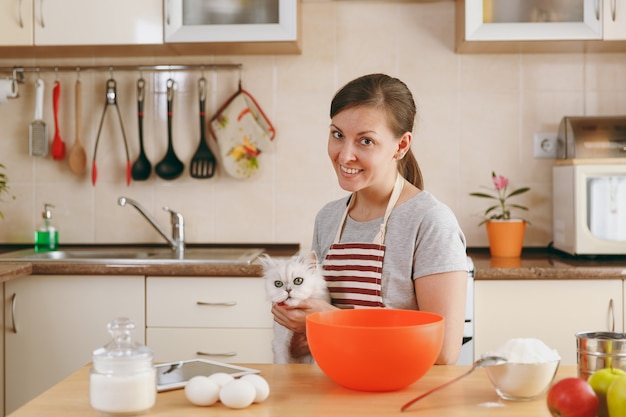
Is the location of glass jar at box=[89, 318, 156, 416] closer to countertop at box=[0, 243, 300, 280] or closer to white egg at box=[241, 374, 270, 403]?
white egg at box=[241, 374, 270, 403]

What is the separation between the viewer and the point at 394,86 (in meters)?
1.69

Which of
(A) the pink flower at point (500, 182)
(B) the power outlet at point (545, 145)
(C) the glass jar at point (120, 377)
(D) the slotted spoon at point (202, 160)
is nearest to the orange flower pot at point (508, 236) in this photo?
(A) the pink flower at point (500, 182)

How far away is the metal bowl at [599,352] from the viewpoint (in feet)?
3.76

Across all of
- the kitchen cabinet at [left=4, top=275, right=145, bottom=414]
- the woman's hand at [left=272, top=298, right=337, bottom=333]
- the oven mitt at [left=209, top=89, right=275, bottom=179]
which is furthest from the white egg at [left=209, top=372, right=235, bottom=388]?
the oven mitt at [left=209, top=89, right=275, bottom=179]

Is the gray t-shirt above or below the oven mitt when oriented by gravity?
below

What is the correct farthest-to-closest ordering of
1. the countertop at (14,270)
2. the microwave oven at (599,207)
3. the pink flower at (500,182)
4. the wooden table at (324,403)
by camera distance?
1. the pink flower at (500,182)
2. the microwave oven at (599,207)
3. the countertop at (14,270)
4. the wooden table at (324,403)

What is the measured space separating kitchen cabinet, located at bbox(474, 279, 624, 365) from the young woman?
907 mm

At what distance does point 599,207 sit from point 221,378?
1905 millimetres

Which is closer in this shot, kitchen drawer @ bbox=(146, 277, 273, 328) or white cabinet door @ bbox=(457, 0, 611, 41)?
kitchen drawer @ bbox=(146, 277, 273, 328)

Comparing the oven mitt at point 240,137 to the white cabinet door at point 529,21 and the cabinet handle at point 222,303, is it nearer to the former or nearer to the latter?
the cabinet handle at point 222,303

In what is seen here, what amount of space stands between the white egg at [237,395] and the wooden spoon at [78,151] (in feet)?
7.19

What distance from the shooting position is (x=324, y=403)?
1.15 meters

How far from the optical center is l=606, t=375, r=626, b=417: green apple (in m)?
0.98

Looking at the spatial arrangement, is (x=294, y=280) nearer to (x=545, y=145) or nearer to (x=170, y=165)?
(x=170, y=165)
